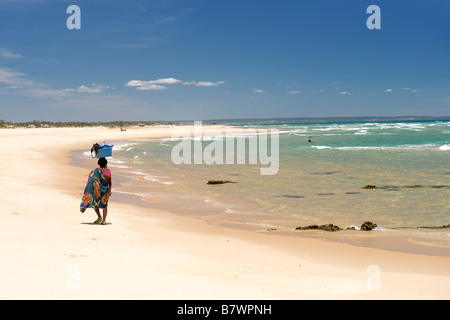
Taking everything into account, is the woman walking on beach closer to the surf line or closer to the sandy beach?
the sandy beach

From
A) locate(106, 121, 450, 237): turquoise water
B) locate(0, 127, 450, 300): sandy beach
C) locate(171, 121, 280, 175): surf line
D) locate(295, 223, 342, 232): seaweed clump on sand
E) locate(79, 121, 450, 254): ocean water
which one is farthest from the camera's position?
locate(171, 121, 280, 175): surf line

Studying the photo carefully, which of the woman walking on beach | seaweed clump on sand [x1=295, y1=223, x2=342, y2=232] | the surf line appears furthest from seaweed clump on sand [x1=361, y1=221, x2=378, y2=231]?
the surf line

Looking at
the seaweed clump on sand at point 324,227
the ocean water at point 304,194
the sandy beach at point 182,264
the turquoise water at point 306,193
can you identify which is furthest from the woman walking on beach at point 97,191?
the seaweed clump on sand at point 324,227

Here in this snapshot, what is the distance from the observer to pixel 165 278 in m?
5.54

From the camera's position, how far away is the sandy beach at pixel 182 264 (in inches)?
200

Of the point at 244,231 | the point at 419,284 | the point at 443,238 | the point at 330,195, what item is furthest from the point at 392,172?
the point at 419,284

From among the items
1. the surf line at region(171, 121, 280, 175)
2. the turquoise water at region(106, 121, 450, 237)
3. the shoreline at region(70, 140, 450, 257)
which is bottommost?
the shoreline at region(70, 140, 450, 257)

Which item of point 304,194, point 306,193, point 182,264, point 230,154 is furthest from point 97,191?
point 230,154

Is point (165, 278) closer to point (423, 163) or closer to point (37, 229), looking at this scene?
point (37, 229)

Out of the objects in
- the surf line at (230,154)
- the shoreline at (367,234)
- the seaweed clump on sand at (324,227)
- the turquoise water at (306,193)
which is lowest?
the shoreline at (367,234)

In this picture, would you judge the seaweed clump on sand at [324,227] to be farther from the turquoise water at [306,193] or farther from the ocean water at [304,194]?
the turquoise water at [306,193]

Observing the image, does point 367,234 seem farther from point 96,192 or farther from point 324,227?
point 96,192

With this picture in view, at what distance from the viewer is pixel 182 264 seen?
20.8 feet

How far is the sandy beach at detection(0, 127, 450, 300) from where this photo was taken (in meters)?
5.07
